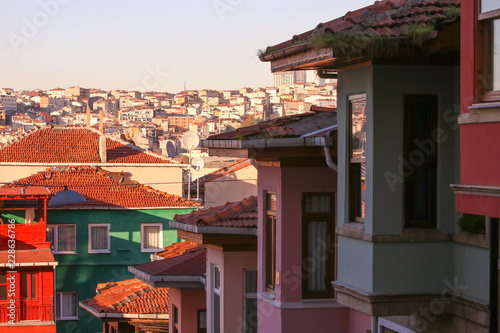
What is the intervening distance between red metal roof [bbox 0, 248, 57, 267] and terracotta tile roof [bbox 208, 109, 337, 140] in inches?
959

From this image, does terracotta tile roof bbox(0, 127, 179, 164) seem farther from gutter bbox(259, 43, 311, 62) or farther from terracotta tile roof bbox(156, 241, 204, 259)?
gutter bbox(259, 43, 311, 62)

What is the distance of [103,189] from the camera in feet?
138

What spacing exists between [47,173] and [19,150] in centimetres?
591

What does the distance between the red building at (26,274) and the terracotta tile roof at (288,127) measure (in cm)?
2359

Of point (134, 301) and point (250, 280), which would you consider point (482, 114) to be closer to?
point (250, 280)

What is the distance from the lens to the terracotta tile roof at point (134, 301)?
21.3 meters

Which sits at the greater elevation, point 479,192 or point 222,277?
point 479,192

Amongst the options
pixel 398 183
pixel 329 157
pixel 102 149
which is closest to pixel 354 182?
pixel 398 183

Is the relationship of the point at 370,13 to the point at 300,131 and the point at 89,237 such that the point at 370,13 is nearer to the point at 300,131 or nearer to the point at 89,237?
the point at 300,131

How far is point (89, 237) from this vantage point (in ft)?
134

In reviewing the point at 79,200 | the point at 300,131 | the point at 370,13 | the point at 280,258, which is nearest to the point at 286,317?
the point at 280,258

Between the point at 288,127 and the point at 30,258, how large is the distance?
2585cm

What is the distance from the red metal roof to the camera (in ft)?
116

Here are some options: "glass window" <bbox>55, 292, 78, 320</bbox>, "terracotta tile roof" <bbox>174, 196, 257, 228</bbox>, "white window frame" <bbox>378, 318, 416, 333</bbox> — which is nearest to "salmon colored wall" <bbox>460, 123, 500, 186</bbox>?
"white window frame" <bbox>378, 318, 416, 333</bbox>
